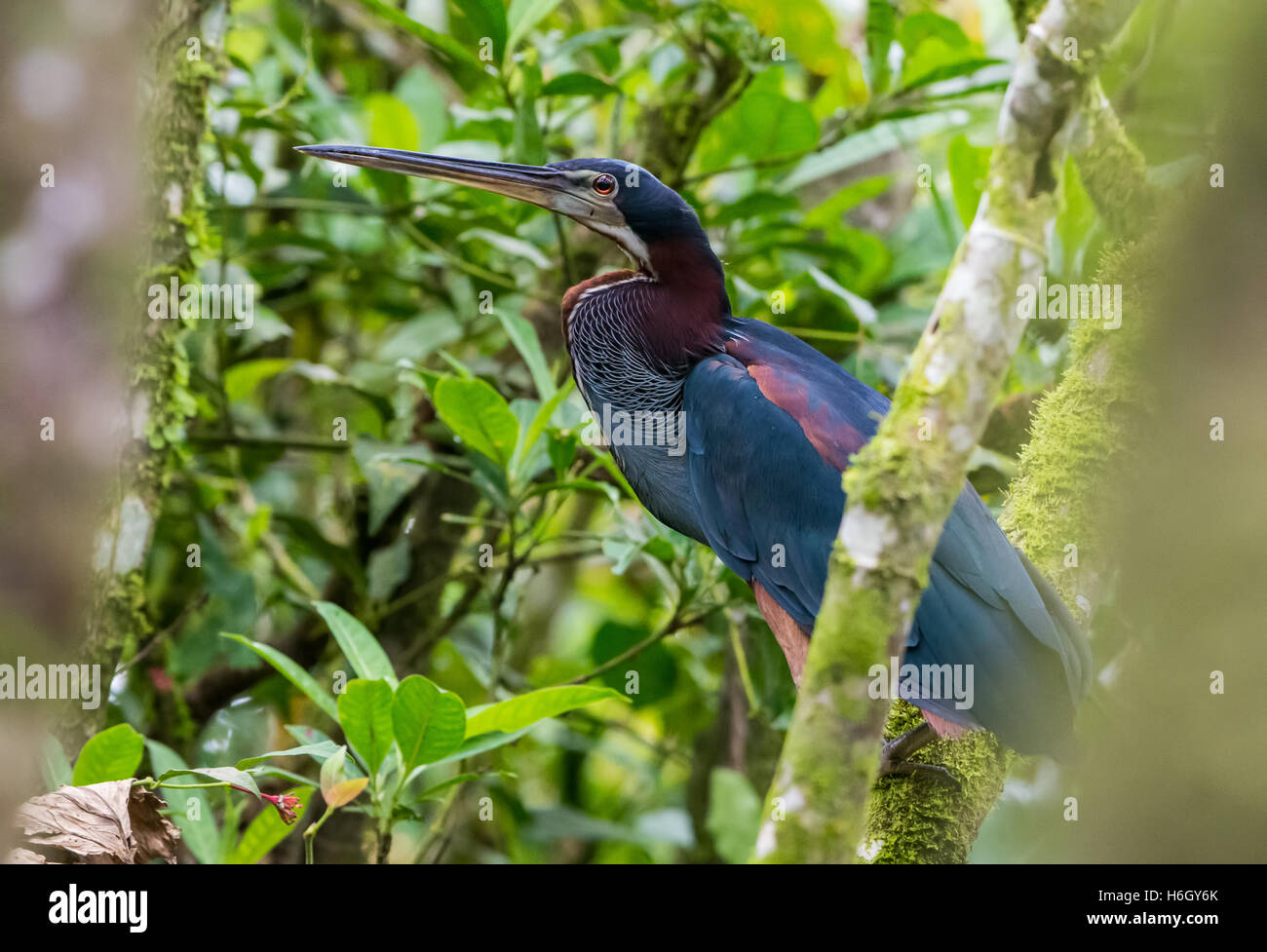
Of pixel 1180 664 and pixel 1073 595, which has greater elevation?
pixel 1073 595

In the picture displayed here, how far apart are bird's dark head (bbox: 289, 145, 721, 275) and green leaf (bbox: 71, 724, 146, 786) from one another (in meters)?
1.44

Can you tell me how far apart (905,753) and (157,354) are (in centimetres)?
200

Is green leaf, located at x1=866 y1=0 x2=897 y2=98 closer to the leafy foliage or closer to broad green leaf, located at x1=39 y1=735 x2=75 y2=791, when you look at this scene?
the leafy foliage

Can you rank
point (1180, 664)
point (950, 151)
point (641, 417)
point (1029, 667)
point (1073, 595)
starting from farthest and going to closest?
1. point (950, 151)
2. point (641, 417)
3. point (1073, 595)
4. point (1029, 667)
5. point (1180, 664)

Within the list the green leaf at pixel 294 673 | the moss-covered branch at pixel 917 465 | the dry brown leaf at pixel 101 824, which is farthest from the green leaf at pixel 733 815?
the moss-covered branch at pixel 917 465

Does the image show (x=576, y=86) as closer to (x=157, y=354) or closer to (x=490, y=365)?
(x=490, y=365)

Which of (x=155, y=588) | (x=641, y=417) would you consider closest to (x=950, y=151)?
(x=641, y=417)

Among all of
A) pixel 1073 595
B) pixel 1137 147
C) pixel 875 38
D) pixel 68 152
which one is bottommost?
pixel 1073 595

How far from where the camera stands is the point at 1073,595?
8.46ft

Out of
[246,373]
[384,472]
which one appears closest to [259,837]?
[384,472]

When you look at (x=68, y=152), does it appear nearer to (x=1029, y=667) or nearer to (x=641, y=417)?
(x=641, y=417)

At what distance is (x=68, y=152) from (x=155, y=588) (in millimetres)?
2305

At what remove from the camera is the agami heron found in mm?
2387
